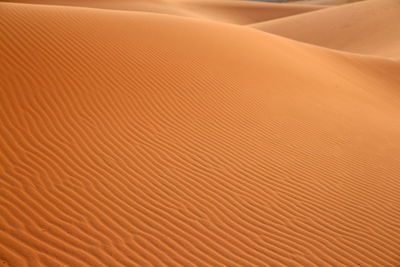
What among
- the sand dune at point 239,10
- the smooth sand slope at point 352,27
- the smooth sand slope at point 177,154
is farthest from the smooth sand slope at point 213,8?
the smooth sand slope at point 177,154

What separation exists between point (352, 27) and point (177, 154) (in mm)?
25309

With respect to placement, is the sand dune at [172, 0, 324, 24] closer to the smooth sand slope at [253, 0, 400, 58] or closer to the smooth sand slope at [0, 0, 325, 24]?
the smooth sand slope at [0, 0, 325, 24]

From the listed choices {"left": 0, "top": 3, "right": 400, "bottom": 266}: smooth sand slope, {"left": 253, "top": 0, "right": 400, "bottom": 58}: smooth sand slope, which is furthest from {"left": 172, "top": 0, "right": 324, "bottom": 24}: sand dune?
{"left": 0, "top": 3, "right": 400, "bottom": 266}: smooth sand slope

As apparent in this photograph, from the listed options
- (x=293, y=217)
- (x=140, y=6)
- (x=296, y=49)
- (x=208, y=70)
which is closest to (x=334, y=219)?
(x=293, y=217)

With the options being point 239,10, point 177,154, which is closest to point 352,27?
point 239,10

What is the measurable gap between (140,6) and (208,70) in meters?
23.7

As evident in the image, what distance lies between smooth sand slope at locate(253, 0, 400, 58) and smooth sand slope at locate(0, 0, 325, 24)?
22.3 ft

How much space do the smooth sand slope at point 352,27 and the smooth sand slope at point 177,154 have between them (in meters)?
15.2

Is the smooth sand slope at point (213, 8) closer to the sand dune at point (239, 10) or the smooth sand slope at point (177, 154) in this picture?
the sand dune at point (239, 10)

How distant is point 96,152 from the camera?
5617mm

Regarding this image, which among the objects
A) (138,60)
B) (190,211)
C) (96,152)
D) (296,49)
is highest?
(296,49)

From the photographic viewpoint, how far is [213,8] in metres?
41.3

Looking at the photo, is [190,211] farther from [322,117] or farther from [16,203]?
[322,117]

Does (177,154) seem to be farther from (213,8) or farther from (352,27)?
(213,8)
